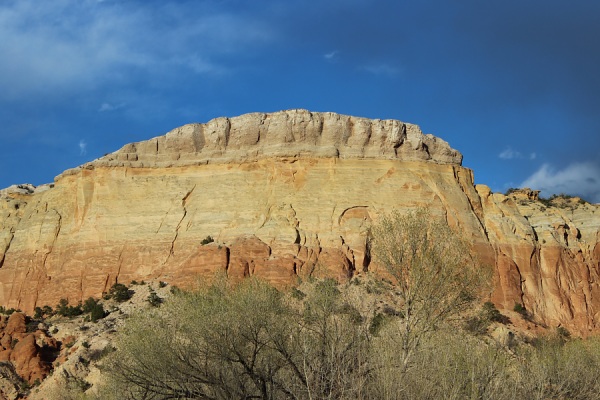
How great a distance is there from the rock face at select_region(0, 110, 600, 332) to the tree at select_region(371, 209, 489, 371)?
22.6m

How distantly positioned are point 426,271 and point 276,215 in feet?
98.6

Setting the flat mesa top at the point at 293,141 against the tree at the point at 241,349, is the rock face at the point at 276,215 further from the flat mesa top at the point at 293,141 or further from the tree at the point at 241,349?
the tree at the point at 241,349

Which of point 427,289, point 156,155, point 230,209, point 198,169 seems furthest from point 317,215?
point 427,289

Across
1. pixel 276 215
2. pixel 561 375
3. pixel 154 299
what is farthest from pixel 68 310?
pixel 561 375

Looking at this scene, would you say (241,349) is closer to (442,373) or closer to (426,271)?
(442,373)

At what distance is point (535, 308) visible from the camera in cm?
6097

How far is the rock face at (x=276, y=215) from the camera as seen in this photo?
61.2m

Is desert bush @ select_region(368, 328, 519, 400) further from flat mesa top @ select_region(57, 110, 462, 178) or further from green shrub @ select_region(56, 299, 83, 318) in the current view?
flat mesa top @ select_region(57, 110, 462, 178)

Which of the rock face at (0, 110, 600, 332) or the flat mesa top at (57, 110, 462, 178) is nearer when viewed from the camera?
the rock face at (0, 110, 600, 332)

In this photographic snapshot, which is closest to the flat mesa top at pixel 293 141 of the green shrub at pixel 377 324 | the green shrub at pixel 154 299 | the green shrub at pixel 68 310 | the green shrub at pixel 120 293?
the green shrub at pixel 120 293

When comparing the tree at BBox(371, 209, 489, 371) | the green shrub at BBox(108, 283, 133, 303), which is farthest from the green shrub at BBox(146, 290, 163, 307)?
the tree at BBox(371, 209, 489, 371)

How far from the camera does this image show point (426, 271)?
3388cm

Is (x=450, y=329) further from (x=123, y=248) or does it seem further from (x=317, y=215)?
(x=123, y=248)

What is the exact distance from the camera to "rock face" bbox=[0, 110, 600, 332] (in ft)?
201
